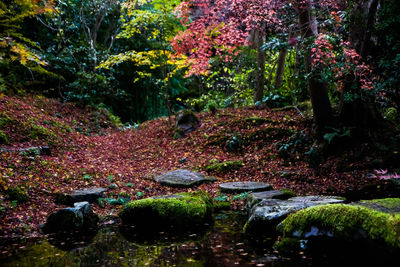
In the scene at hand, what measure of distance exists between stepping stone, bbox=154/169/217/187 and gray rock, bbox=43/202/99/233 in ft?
7.69

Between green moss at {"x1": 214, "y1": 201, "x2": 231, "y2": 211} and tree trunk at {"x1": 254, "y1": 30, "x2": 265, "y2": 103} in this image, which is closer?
green moss at {"x1": 214, "y1": 201, "x2": 231, "y2": 211}

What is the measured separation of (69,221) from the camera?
430 cm

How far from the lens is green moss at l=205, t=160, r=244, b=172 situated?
292 inches

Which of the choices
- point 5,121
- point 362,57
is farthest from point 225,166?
point 5,121

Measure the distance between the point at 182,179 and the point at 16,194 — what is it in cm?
318

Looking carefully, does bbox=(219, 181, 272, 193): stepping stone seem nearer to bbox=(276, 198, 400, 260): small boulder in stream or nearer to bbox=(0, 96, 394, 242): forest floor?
bbox=(0, 96, 394, 242): forest floor

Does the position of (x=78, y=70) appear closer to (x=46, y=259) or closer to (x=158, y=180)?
(x=158, y=180)

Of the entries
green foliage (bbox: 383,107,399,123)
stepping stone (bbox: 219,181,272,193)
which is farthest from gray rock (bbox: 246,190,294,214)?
green foliage (bbox: 383,107,399,123)

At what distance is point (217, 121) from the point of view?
10281 millimetres

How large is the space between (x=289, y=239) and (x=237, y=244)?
0.61 m

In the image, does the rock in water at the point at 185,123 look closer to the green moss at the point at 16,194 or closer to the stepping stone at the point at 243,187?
the stepping stone at the point at 243,187

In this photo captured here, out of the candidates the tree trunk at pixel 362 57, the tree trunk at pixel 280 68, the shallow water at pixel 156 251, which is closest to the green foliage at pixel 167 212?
the shallow water at pixel 156 251

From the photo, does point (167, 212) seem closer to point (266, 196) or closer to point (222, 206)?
point (222, 206)

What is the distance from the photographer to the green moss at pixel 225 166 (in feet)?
24.3
